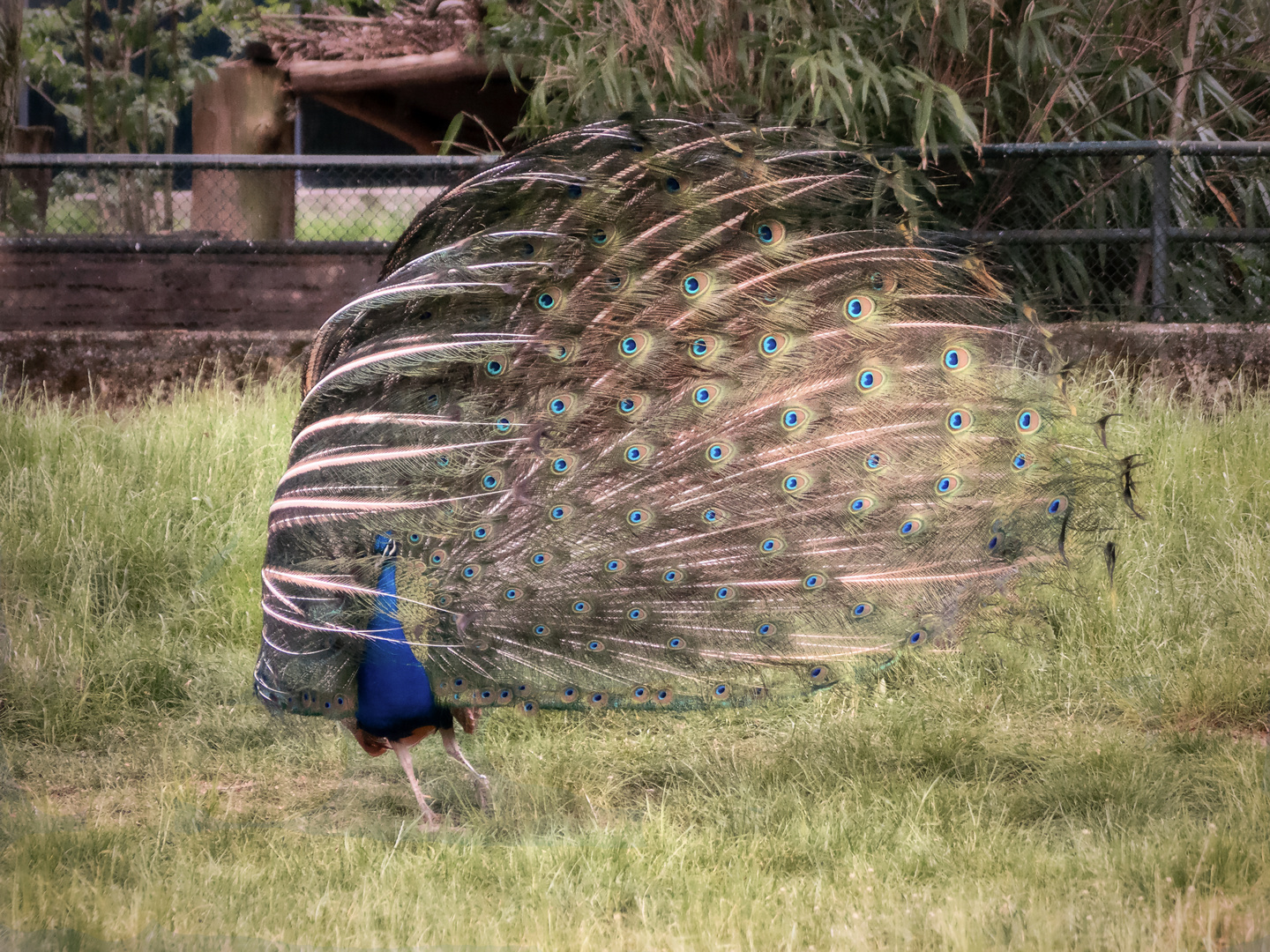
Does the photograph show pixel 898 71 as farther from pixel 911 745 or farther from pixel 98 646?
pixel 98 646

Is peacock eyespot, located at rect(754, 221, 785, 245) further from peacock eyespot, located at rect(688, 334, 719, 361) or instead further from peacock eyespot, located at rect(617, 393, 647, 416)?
peacock eyespot, located at rect(617, 393, 647, 416)

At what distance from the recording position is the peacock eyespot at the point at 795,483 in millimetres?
2875

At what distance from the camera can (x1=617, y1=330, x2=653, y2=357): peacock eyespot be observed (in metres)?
2.97

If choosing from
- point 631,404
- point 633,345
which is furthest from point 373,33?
point 631,404

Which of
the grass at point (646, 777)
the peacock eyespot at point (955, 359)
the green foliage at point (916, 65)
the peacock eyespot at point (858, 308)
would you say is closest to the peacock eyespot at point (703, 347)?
the peacock eyespot at point (858, 308)

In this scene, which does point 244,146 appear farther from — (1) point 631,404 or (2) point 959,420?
(2) point 959,420

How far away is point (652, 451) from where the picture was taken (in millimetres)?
2889

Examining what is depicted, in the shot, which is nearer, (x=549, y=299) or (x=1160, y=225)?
(x=549, y=299)

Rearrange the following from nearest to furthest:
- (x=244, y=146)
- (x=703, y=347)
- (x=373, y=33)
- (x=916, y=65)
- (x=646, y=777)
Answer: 1. (x=703, y=347)
2. (x=646, y=777)
3. (x=916, y=65)
4. (x=373, y=33)
5. (x=244, y=146)

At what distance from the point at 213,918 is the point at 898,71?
4.61 m

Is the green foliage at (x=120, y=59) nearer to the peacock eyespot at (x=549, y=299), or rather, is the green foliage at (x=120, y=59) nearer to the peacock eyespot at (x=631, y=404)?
the peacock eyespot at (x=549, y=299)

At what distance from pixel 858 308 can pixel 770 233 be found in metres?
0.32

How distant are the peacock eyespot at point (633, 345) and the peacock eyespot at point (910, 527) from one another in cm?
83

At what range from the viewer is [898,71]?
5.22 meters
